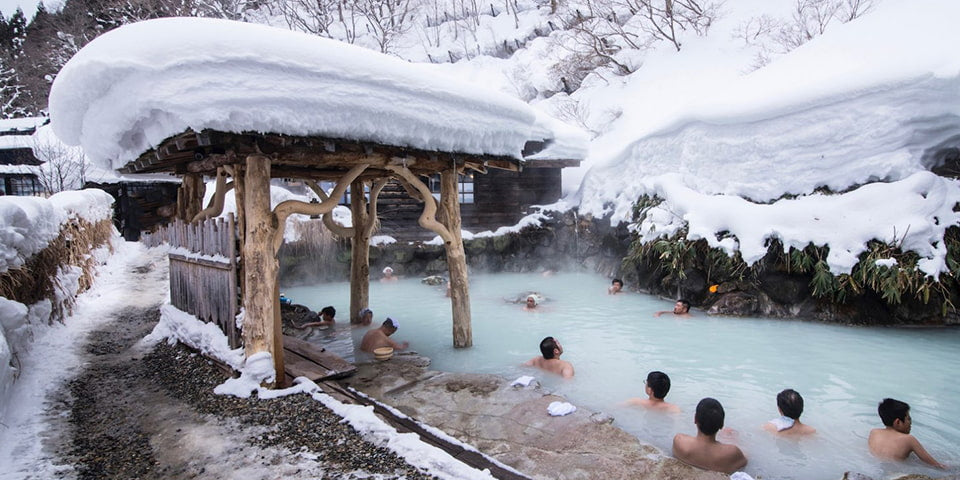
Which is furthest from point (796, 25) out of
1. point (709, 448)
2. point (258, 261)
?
point (258, 261)

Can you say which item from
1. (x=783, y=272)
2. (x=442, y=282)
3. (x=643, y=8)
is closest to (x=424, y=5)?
(x=643, y=8)

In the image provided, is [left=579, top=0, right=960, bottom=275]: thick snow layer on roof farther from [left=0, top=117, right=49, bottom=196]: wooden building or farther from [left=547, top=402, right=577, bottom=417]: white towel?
[left=0, top=117, right=49, bottom=196]: wooden building

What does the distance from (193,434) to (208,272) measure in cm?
228

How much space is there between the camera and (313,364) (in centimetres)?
520

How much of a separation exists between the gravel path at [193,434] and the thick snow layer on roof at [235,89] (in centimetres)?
222

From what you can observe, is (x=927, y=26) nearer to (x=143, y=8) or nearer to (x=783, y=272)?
(x=783, y=272)

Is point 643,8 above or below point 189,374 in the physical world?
above

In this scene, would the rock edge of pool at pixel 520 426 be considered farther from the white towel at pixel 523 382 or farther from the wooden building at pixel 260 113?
the wooden building at pixel 260 113

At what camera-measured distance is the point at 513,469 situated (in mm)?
3068

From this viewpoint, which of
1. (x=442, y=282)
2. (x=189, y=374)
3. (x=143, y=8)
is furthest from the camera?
(x=143, y=8)

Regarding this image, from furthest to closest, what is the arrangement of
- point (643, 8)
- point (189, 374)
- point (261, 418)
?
point (643, 8), point (189, 374), point (261, 418)

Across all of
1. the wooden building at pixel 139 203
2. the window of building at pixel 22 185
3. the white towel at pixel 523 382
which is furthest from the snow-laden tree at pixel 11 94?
the white towel at pixel 523 382

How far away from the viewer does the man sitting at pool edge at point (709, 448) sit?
3488 mm

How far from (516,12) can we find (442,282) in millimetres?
26985
